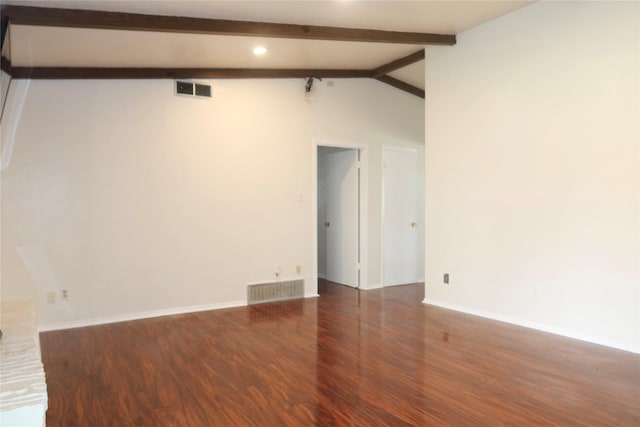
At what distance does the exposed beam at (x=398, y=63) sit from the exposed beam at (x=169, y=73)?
0.15 m

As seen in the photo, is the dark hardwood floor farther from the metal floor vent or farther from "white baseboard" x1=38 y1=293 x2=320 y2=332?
the metal floor vent

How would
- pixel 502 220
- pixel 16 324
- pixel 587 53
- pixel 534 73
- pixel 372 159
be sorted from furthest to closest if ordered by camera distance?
pixel 372 159
pixel 502 220
pixel 534 73
pixel 587 53
pixel 16 324

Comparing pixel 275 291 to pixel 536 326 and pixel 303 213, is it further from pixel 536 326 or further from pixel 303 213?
pixel 536 326

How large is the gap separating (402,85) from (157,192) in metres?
3.94

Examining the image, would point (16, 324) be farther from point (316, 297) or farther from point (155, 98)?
point (316, 297)

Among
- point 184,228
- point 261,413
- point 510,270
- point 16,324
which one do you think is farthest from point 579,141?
point 16,324

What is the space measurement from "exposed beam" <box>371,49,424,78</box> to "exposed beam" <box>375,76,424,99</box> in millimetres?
259

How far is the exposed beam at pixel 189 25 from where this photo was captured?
9.82ft

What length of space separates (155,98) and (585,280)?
15.5 ft

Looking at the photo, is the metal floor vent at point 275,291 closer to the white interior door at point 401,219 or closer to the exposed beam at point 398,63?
the white interior door at point 401,219

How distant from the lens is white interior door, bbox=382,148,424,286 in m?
6.27

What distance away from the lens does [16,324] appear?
230cm

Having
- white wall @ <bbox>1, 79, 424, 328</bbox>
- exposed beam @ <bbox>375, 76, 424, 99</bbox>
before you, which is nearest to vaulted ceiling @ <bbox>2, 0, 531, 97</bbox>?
white wall @ <bbox>1, 79, 424, 328</bbox>

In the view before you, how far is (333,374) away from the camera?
9.90 ft
